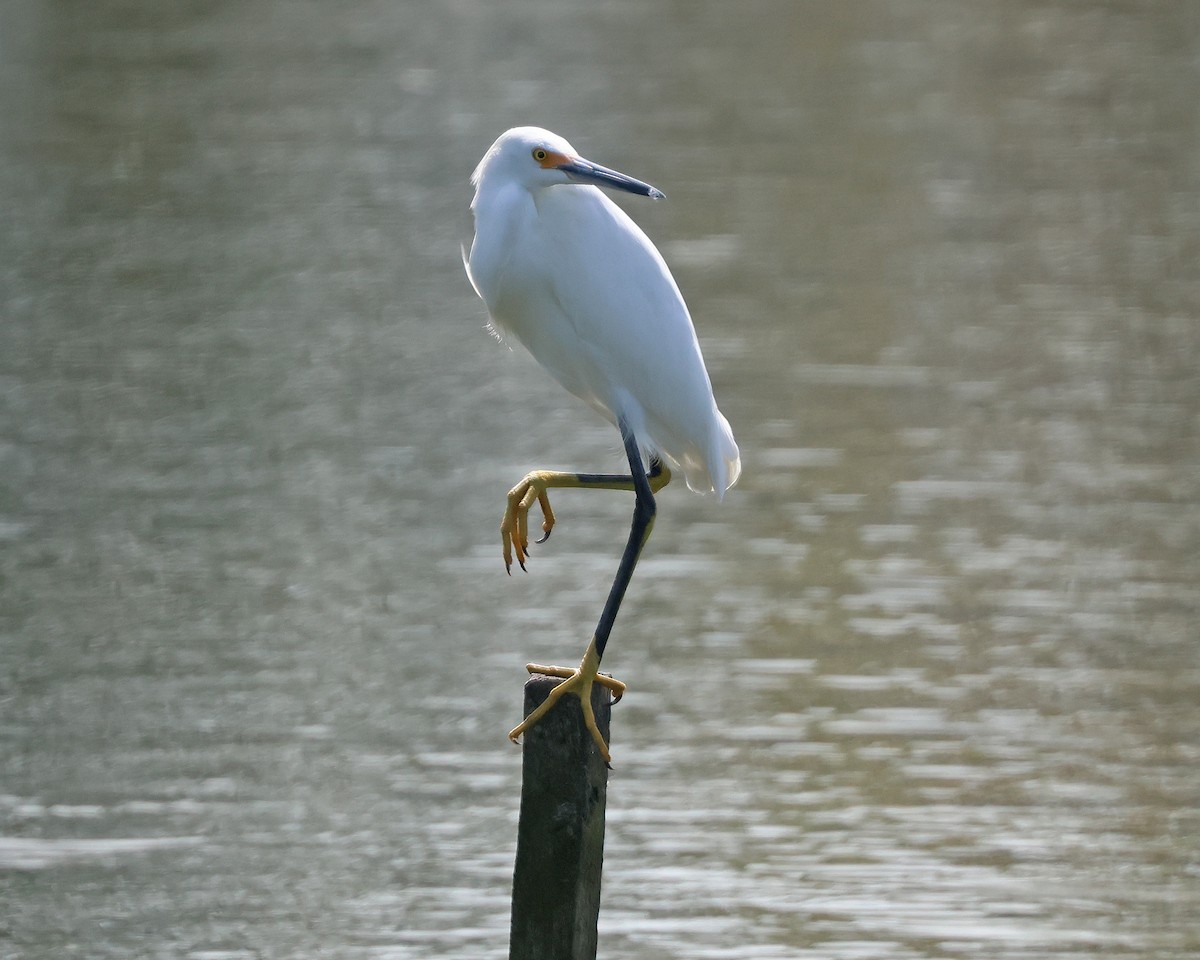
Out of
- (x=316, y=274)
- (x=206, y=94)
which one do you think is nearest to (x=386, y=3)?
(x=206, y=94)

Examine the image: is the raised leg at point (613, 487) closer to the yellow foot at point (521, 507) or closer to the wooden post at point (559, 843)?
the yellow foot at point (521, 507)

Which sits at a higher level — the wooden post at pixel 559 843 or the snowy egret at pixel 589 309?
the snowy egret at pixel 589 309

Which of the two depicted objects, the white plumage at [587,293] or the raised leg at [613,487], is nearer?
the raised leg at [613,487]

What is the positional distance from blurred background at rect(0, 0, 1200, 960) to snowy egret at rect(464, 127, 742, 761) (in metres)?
2.12

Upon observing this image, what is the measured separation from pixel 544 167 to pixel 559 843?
69.8 inches

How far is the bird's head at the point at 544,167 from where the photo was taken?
5.12m

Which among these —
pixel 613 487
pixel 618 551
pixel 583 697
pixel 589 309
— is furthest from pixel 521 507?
pixel 618 551

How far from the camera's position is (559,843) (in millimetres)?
4531

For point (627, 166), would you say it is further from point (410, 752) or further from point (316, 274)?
point (410, 752)

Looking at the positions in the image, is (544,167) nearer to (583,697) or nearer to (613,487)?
(613,487)

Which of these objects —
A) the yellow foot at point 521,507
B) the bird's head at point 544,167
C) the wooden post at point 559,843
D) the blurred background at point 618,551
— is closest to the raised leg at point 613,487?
the yellow foot at point 521,507

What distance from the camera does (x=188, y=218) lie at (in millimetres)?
15844

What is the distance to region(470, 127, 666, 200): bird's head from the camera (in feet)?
Answer: 16.8

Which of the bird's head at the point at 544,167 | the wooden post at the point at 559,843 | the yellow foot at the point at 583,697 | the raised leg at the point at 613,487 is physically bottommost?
the wooden post at the point at 559,843
